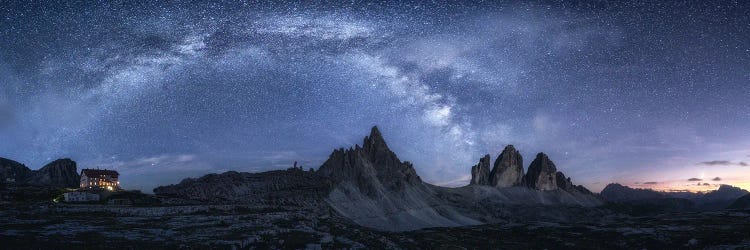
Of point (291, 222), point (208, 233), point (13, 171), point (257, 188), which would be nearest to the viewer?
point (208, 233)

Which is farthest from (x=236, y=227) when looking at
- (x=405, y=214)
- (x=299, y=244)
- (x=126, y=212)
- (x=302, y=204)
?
(x=405, y=214)

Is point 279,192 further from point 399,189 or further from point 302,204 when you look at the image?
point 399,189

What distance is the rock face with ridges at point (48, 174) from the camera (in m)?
183

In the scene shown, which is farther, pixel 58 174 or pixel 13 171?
pixel 13 171

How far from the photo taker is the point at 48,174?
184m

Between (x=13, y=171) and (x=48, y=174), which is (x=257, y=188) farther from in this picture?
(x=13, y=171)

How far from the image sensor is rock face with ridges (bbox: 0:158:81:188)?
183250mm

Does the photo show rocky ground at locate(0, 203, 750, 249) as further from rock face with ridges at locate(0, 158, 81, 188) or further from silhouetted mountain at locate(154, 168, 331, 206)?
rock face with ridges at locate(0, 158, 81, 188)

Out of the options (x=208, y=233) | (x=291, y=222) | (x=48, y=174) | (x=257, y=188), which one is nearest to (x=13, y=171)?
(x=48, y=174)

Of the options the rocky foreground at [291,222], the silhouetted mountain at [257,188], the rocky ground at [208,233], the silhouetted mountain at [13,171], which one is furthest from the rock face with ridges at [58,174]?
the rocky ground at [208,233]

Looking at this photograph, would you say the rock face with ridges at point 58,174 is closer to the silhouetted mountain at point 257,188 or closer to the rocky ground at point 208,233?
the silhouetted mountain at point 257,188

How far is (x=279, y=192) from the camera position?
150125 millimetres

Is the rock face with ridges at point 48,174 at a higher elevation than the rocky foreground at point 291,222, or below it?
higher

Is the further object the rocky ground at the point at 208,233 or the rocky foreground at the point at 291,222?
the rocky foreground at the point at 291,222
